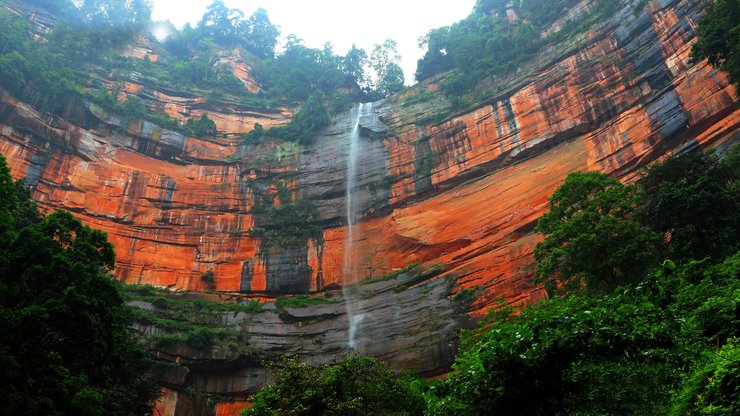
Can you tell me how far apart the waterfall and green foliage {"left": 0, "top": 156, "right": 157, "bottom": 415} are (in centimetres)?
1028

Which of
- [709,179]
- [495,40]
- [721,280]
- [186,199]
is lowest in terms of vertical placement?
[721,280]

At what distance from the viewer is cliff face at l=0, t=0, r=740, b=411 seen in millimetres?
21156

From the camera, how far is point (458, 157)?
2719cm

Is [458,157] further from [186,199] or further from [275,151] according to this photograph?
[186,199]

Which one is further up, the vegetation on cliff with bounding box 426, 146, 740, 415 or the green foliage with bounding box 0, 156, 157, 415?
the green foliage with bounding box 0, 156, 157, 415

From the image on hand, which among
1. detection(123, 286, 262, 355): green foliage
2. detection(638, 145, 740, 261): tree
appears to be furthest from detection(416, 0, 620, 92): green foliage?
detection(123, 286, 262, 355): green foliage

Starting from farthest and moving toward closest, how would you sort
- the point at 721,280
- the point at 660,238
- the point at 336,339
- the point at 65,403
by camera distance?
the point at 336,339 → the point at 660,238 → the point at 65,403 → the point at 721,280

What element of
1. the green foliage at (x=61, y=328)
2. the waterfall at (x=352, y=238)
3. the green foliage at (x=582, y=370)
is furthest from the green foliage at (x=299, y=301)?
the green foliage at (x=582, y=370)

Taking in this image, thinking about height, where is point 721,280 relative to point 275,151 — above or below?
below

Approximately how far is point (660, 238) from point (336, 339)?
13.7 meters

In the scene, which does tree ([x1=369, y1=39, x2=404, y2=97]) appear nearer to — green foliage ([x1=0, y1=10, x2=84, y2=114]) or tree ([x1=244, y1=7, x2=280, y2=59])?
tree ([x1=244, y1=7, x2=280, y2=59])

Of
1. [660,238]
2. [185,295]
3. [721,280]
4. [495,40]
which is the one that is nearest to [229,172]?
[185,295]

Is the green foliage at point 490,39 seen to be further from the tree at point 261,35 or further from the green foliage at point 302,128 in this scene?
the tree at point 261,35

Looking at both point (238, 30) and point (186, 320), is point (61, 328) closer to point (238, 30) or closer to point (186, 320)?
point (186, 320)
